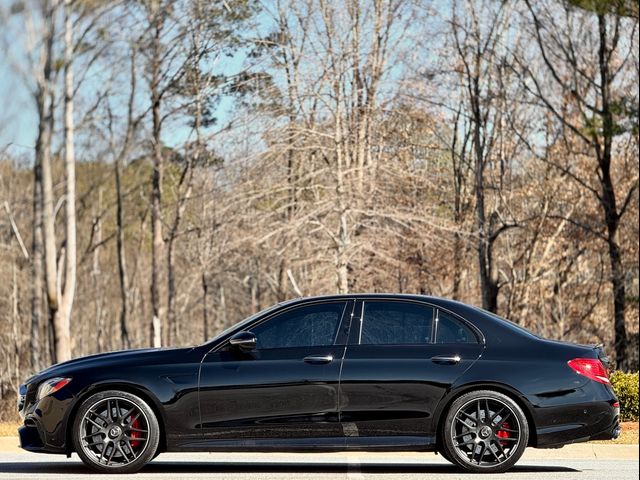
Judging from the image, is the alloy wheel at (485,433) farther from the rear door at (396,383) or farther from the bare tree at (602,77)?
the bare tree at (602,77)

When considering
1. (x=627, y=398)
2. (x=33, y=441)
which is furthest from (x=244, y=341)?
(x=627, y=398)

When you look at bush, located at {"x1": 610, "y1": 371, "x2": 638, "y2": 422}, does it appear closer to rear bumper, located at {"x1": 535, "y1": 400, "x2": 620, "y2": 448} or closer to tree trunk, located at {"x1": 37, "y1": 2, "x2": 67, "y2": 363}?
rear bumper, located at {"x1": 535, "y1": 400, "x2": 620, "y2": 448}

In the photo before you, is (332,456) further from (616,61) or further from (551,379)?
(616,61)

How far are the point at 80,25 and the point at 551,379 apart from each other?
70.7 ft

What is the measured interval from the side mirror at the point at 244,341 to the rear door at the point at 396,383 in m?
0.76

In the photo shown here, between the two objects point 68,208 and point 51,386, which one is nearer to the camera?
point 51,386

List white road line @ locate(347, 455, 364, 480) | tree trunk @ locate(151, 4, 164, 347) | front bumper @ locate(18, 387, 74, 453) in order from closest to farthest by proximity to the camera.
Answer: white road line @ locate(347, 455, 364, 480) → front bumper @ locate(18, 387, 74, 453) → tree trunk @ locate(151, 4, 164, 347)

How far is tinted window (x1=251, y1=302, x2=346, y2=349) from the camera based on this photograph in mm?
9250

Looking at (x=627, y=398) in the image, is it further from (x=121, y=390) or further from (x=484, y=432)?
(x=121, y=390)

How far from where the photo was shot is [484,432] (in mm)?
9008

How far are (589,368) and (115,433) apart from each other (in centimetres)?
389

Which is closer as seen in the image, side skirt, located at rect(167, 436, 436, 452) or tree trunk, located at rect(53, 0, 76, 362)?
side skirt, located at rect(167, 436, 436, 452)

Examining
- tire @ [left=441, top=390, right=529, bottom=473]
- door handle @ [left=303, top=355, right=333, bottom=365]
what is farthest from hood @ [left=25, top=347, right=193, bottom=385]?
tire @ [left=441, top=390, right=529, bottom=473]

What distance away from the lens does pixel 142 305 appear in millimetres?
69312
